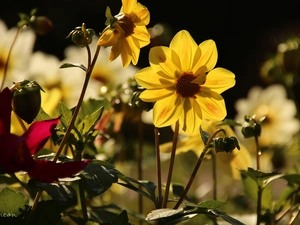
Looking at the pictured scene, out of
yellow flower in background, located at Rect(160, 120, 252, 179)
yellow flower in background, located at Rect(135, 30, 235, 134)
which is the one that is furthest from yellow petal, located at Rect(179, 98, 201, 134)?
yellow flower in background, located at Rect(160, 120, 252, 179)

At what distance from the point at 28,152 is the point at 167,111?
145 mm

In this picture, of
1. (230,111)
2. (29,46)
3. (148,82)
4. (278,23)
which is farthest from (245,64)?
(148,82)

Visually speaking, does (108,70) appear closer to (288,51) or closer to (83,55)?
(83,55)

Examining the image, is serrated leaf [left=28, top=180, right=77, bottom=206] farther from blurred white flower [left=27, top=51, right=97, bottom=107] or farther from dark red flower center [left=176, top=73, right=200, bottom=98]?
blurred white flower [left=27, top=51, right=97, bottom=107]

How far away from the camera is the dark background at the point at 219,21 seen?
5340 mm

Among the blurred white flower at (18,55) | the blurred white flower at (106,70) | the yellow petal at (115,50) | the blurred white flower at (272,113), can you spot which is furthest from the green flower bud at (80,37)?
the blurred white flower at (272,113)

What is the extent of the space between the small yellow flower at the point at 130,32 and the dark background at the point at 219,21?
439 cm

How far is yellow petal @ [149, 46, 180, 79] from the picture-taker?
0.64m

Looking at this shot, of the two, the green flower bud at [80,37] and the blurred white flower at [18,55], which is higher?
the green flower bud at [80,37]

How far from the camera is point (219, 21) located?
5945 mm

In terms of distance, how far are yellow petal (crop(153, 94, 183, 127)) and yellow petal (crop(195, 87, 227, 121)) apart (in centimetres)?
2

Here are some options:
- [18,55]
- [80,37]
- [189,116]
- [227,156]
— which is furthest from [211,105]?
[18,55]

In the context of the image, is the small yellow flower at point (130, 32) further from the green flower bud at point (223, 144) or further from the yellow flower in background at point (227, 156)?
the yellow flower in background at point (227, 156)

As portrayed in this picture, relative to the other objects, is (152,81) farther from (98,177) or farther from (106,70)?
(106,70)
